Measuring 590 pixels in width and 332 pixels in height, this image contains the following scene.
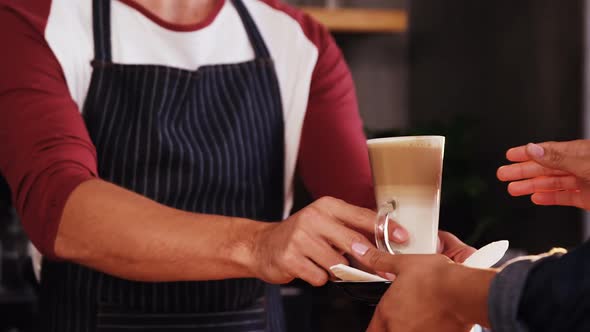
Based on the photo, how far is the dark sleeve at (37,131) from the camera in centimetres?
132

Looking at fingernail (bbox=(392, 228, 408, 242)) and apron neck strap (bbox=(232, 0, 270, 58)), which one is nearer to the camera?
fingernail (bbox=(392, 228, 408, 242))

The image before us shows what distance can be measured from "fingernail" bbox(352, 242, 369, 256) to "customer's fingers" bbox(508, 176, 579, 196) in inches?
12.5

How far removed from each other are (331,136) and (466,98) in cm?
199

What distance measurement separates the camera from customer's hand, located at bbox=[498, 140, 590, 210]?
1.19m

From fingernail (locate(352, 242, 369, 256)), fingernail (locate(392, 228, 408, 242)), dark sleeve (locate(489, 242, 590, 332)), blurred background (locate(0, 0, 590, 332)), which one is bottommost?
blurred background (locate(0, 0, 590, 332))

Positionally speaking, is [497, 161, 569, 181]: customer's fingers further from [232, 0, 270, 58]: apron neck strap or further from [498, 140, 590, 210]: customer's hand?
[232, 0, 270, 58]: apron neck strap

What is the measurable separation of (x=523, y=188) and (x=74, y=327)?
83cm

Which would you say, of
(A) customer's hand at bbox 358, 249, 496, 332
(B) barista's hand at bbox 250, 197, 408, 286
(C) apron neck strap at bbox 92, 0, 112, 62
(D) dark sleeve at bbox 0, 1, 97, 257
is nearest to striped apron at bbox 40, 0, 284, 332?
(C) apron neck strap at bbox 92, 0, 112, 62

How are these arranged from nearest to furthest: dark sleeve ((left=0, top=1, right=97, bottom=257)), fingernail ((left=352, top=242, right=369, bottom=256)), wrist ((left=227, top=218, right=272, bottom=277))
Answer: fingernail ((left=352, top=242, right=369, bottom=256))
wrist ((left=227, top=218, right=272, bottom=277))
dark sleeve ((left=0, top=1, right=97, bottom=257))

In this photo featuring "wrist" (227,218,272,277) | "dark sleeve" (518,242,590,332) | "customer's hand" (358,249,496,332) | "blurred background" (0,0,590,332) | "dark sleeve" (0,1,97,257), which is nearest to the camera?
"dark sleeve" (518,242,590,332)

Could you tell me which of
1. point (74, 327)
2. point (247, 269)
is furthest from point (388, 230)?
point (74, 327)

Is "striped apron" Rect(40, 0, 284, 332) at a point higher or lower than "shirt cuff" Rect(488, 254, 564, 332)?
lower

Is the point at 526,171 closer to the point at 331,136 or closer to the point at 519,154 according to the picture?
the point at 519,154

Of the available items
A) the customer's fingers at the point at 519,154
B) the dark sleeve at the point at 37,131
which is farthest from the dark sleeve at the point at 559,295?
the dark sleeve at the point at 37,131
